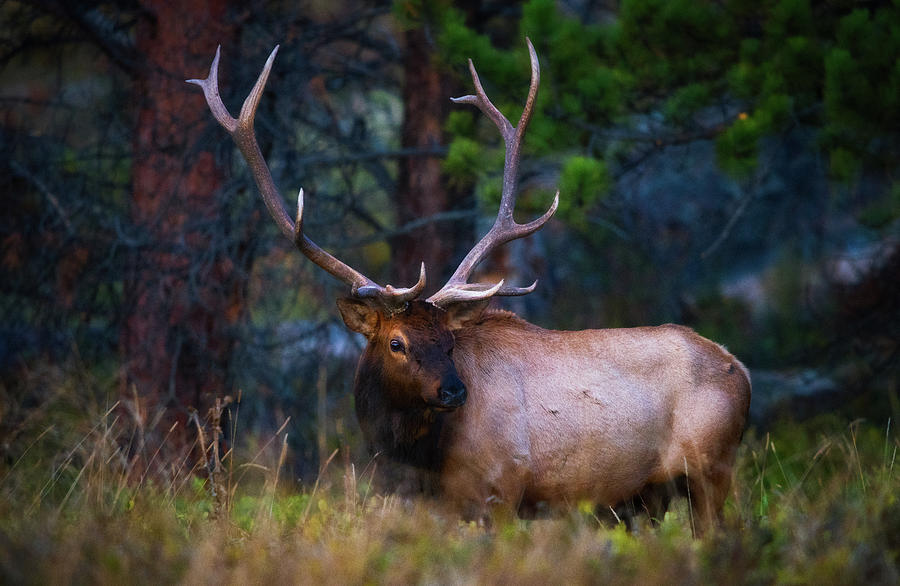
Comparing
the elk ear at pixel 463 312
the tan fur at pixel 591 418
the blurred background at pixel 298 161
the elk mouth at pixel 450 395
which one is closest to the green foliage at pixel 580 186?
the blurred background at pixel 298 161

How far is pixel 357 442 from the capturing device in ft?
26.6

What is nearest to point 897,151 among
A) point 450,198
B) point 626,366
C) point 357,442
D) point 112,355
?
point 626,366

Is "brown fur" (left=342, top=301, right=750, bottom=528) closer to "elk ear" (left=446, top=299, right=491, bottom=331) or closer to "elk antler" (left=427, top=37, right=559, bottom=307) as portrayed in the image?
"elk ear" (left=446, top=299, right=491, bottom=331)

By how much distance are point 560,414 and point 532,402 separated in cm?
17

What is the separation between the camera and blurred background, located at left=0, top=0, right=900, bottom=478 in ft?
23.0

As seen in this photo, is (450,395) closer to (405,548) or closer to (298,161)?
(405,548)

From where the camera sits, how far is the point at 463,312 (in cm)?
534

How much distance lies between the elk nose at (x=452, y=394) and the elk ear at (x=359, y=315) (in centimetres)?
75

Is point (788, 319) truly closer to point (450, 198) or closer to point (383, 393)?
point (450, 198)

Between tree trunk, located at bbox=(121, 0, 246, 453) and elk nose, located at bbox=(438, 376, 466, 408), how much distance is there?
3.35 m

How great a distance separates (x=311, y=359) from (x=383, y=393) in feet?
11.2

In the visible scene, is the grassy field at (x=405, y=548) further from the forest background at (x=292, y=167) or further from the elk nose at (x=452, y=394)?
the forest background at (x=292, y=167)

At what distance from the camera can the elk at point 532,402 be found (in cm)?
502

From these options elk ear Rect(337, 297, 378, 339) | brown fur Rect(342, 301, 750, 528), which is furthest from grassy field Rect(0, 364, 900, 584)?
elk ear Rect(337, 297, 378, 339)
